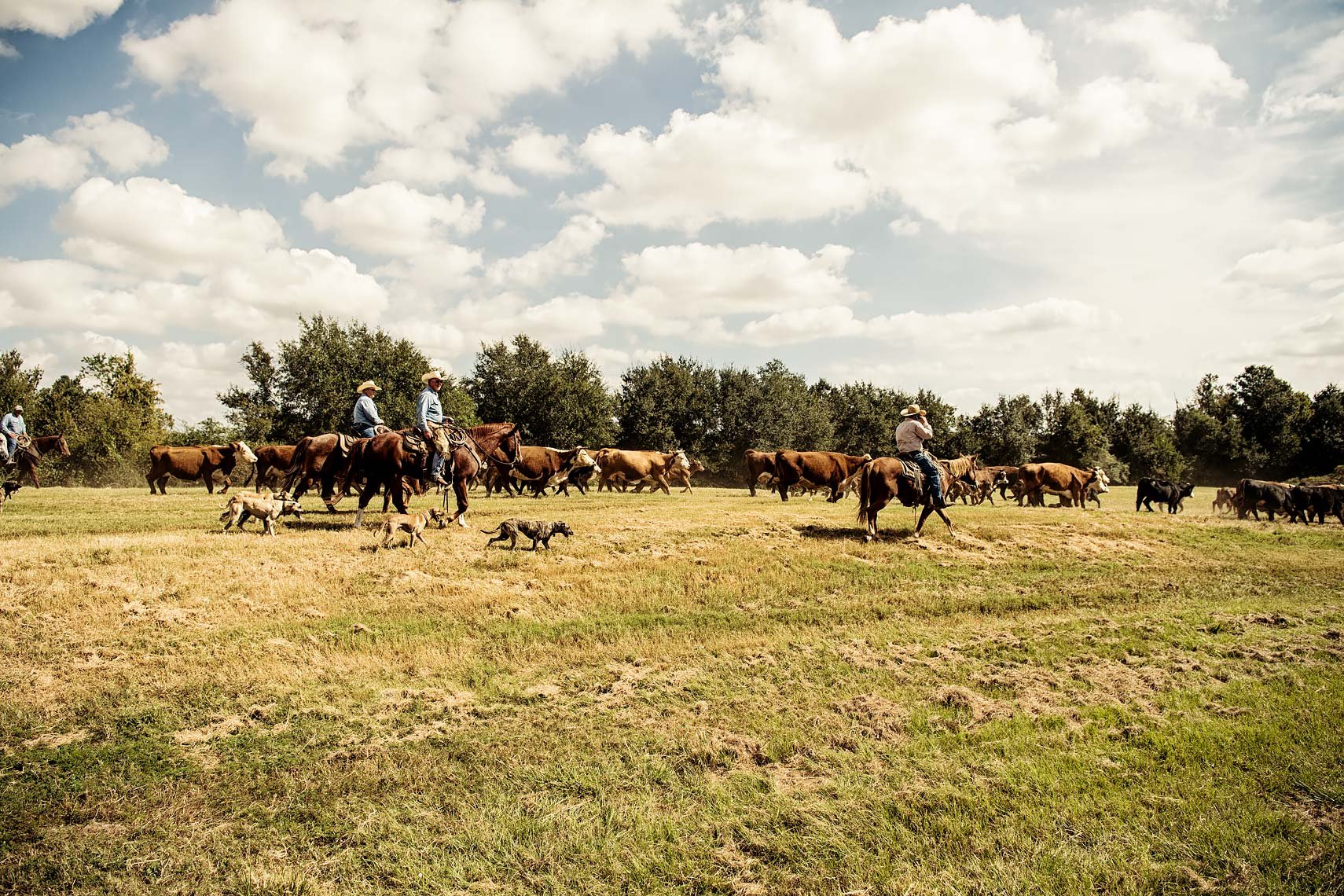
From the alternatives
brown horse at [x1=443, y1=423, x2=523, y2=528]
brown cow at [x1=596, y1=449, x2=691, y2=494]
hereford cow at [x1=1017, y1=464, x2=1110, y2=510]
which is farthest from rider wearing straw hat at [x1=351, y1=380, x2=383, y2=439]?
hereford cow at [x1=1017, y1=464, x2=1110, y2=510]

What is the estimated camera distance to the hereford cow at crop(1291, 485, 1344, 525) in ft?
88.4

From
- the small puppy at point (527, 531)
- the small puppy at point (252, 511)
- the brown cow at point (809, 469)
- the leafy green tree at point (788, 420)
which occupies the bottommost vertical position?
the small puppy at point (527, 531)

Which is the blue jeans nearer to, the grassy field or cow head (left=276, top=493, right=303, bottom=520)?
the grassy field

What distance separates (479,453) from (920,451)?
35.9 feet

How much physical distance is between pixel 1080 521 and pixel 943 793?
54.8 ft

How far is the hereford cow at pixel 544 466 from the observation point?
26438 millimetres

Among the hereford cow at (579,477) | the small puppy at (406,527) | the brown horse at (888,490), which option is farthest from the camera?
the hereford cow at (579,477)

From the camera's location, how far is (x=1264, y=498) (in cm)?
2773

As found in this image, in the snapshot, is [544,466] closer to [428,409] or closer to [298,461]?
[298,461]

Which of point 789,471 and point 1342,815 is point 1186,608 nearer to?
point 1342,815

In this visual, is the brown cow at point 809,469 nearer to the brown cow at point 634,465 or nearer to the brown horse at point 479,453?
the brown cow at point 634,465

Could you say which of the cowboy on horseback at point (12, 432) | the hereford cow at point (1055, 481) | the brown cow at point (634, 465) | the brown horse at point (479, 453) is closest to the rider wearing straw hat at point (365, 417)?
the brown horse at point (479, 453)

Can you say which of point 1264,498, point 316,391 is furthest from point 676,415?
point 1264,498

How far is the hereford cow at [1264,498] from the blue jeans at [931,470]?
2002 centimetres
